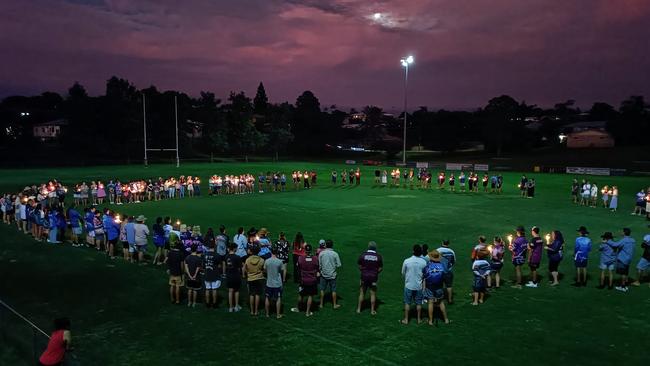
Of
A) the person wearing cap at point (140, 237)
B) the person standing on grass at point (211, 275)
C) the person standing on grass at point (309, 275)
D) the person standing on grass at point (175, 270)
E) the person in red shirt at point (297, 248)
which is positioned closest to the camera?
the person standing on grass at point (309, 275)

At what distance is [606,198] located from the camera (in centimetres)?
2955

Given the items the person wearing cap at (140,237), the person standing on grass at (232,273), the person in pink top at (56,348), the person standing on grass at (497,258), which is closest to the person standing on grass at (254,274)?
the person standing on grass at (232,273)

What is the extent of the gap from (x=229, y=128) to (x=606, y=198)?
210 feet

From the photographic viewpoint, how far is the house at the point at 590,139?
93.4 meters

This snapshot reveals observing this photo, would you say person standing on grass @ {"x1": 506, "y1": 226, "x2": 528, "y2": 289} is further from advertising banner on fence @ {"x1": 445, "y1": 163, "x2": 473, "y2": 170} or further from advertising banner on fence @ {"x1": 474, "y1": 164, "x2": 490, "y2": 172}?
advertising banner on fence @ {"x1": 445, "y1": 163, "x2": 473, "y2": 170}

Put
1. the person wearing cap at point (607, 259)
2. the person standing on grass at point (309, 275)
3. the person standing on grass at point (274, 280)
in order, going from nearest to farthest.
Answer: the person standing on grass at point (274, 280) → the person standing on grass at point (309, 275) → the person wearing cap at point (607, 259)

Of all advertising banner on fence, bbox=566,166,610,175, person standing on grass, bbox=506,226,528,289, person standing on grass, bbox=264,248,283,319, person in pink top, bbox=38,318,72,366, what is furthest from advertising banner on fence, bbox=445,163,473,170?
person in pink top, bbox=38,318,72,366

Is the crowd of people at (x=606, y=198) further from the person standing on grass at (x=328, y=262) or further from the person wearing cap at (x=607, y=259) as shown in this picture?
the person standing on grass at (x=328, y=262)

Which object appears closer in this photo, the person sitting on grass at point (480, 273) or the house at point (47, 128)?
the person sitting on grass at point (480, 273)

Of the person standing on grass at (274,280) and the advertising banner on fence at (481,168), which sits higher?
the advertising banner on fence at (481,168)

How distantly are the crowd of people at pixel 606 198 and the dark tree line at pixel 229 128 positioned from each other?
194 feet

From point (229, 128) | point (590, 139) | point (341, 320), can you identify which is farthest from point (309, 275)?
point (590, 139)

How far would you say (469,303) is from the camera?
479 inches

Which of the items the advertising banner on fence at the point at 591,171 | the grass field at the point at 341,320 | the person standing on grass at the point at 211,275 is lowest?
the grass field at the point at 341,320
